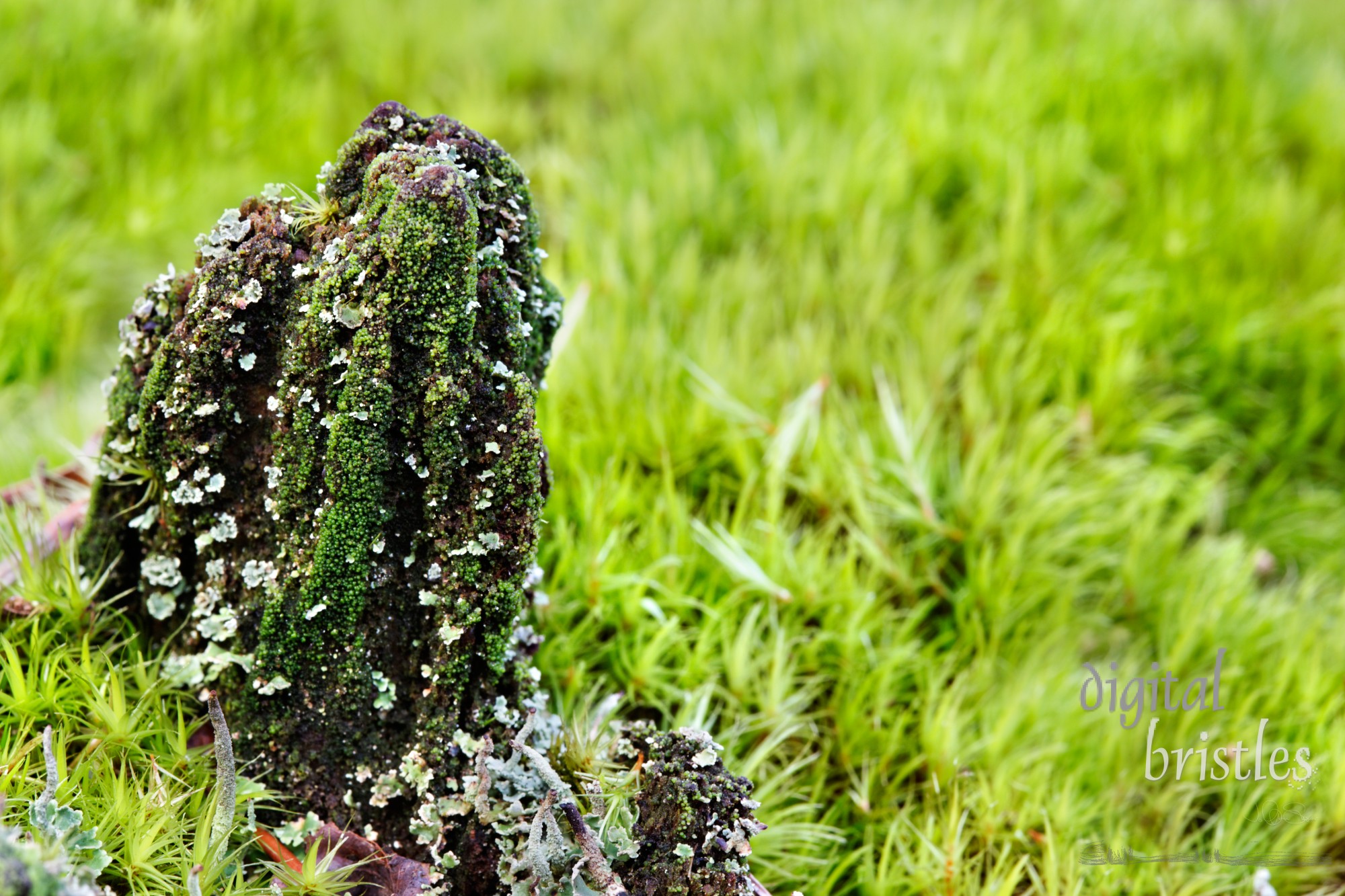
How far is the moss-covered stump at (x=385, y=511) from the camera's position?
1.82m

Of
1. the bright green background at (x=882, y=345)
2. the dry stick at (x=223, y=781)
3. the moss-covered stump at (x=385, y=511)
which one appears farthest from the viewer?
the bright green background at (x=882, y=345)

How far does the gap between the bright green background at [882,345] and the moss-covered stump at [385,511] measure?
43cm

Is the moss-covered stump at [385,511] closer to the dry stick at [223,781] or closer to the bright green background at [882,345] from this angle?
the dry stick at [223,781]

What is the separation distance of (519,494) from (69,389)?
2191mm

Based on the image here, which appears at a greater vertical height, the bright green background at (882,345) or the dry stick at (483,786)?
the bright green background at (882,345)

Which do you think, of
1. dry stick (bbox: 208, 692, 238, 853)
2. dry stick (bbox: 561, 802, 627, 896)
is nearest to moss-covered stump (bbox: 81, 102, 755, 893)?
dry stick (bbox: 561, 802, 627, 896)

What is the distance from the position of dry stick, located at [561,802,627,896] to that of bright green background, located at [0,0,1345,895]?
0.47m

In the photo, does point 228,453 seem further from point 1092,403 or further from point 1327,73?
point 1327,73

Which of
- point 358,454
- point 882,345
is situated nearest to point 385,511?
point 358,454

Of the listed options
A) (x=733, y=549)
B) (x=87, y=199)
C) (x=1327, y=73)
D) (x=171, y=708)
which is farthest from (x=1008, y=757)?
(x=1327, y=73)

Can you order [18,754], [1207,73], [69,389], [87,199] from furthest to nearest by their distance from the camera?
[1207,73] → [87,199] → [69,389] → [18,754]

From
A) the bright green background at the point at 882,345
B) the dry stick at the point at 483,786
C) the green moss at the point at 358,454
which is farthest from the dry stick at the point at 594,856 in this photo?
the bright green background at the point at 882,345

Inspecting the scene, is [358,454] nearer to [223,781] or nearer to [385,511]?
[385,511]

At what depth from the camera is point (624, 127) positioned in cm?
426
